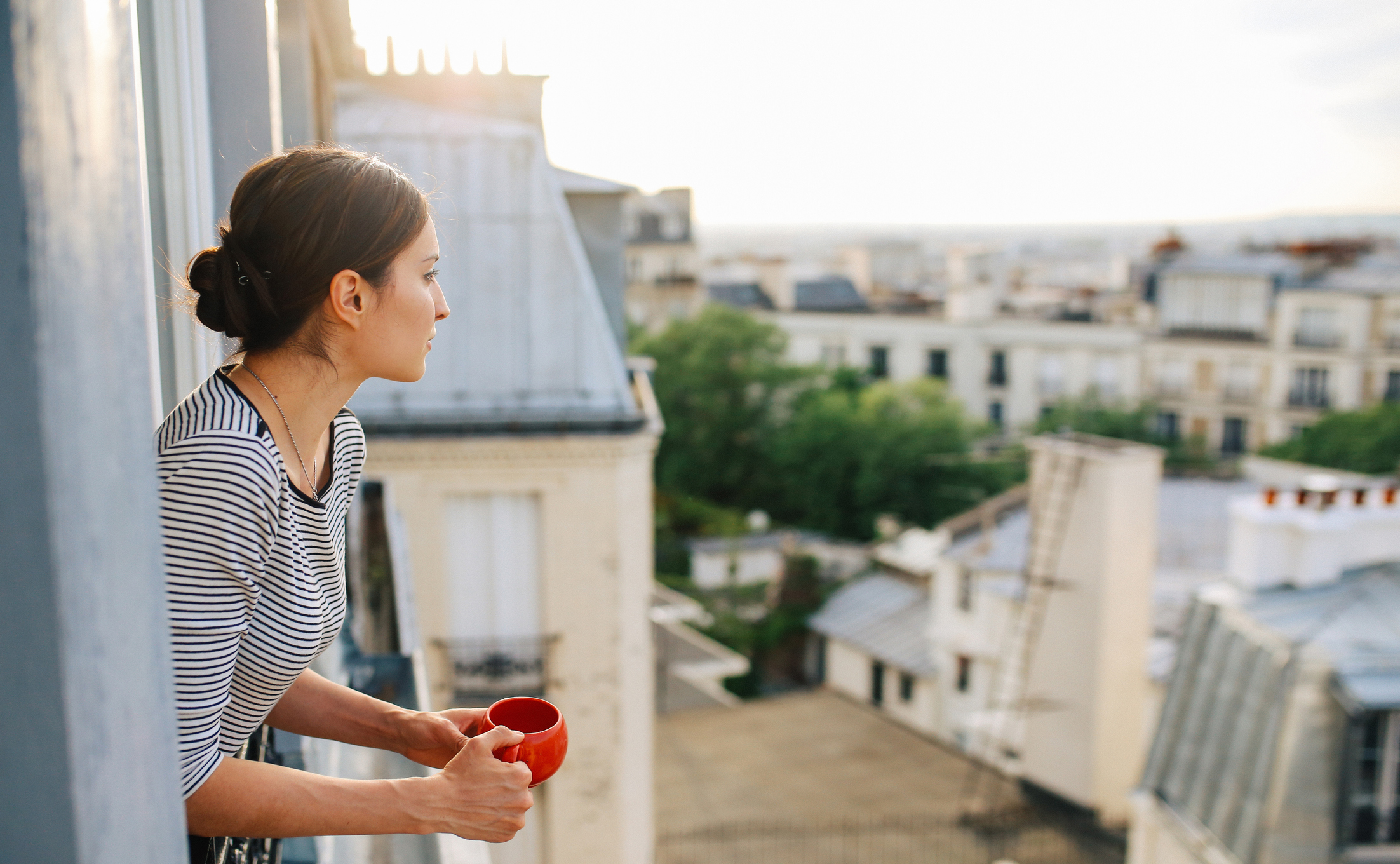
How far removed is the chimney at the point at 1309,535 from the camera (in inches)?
338

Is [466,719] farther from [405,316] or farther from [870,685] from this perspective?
[870,685]

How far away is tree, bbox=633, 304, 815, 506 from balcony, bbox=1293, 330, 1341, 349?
16594 millimetres

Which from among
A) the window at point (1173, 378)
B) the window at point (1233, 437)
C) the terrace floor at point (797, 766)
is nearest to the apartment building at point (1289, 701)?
the terrace floor at point (797, 766)

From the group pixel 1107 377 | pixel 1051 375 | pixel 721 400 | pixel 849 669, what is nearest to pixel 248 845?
pixel 849 669

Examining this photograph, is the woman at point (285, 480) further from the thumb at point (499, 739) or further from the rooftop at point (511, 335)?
the rooftop at point (511, 335)

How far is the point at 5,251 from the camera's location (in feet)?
2.33

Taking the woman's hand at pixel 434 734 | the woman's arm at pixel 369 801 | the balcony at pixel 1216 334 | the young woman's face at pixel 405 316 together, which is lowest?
the balcony at pixel 1216 334

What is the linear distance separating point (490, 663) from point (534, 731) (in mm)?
7827

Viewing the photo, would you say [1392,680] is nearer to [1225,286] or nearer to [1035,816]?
[1035,816]

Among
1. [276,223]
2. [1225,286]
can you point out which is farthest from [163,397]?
[1225,286]

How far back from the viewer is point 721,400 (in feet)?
124

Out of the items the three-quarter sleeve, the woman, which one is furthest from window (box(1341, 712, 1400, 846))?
the three-quarter sleeve

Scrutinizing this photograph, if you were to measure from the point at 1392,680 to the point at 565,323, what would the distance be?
255 inches

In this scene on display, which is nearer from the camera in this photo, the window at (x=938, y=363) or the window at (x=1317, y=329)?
the window at (x=1317, y=329)
